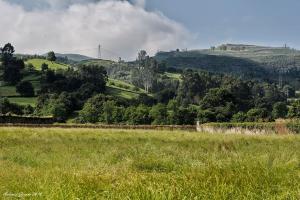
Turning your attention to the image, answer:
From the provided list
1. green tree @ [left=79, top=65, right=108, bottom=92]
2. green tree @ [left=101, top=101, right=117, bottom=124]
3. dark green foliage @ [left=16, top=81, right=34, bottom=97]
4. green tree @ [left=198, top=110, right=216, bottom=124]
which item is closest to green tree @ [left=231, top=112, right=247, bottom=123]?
green tree @ [left=198, top=110, right=216, bottom=124]

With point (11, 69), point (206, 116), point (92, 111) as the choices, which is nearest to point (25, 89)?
point (11, 69)

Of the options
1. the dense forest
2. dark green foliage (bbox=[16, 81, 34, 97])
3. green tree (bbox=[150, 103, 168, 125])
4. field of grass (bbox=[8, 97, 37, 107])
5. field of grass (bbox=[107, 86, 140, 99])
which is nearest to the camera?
green tree (bbox=[150, 103, 168, 125])

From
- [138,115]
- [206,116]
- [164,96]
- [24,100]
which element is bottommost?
[206,116]

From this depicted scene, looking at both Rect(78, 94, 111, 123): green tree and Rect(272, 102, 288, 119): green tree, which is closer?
Rect(78, 94, 111, 123): green tree

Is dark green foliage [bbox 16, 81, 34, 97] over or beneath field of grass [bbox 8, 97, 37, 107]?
over

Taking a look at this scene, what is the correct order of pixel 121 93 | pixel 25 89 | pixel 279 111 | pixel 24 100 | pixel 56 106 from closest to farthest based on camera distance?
pixel 56 106
pixel 279 111
pixel 24 100
pixel 25 89
pixel 121 93

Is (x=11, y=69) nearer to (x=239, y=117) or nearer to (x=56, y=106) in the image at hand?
(x=56, y=106)

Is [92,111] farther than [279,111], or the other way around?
[279,111]

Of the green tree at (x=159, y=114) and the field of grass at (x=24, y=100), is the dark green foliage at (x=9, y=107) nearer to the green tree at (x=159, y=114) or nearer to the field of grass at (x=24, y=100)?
the field of grass at (x=24, y=100)

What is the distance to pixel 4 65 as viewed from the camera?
6599 inches

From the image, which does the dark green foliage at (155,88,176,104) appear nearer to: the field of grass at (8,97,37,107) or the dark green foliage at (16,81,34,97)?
the dark green foliage at (16,81,34,97)

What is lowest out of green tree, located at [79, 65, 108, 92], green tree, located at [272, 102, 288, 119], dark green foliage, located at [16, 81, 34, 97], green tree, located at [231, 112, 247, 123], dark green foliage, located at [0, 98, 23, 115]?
green tree, located at [272, 102, 288, 119]

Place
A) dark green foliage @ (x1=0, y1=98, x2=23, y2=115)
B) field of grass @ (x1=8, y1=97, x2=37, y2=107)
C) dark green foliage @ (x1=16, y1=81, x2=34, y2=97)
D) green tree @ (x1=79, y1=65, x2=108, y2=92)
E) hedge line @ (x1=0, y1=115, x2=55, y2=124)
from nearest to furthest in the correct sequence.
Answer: hedge line @ (x1=0, y1=115, x2=55, y2=124), dark green foliage @ (x1=0, y1=98, x2=23, y2=115), field of grass @ (x1=8, y1=97, x2=37, y2=107), dark green foliage @ (x1=16, y1=81, x2=34, y2=97), green tree @ (x1=79, y1=65, x2=108, y2=92)

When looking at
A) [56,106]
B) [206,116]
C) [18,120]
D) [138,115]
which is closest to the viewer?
[18,120]
